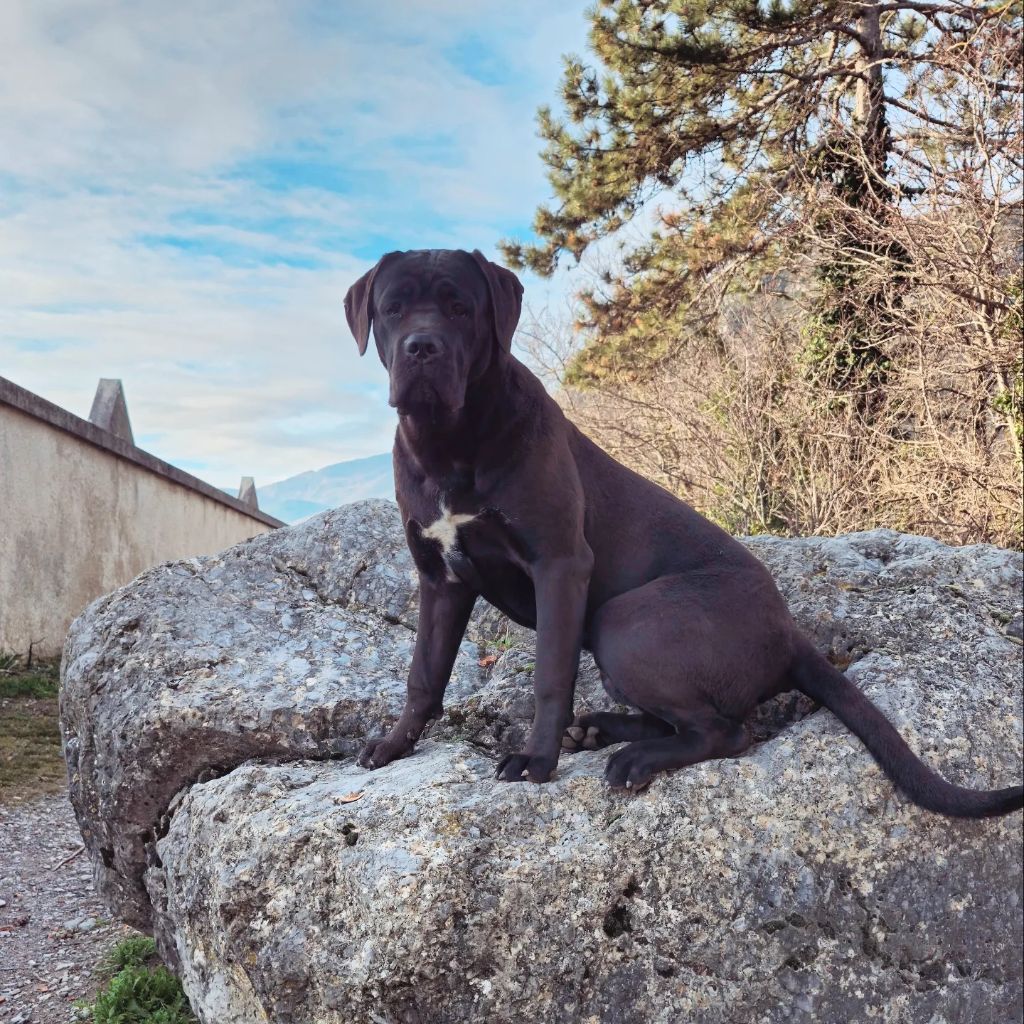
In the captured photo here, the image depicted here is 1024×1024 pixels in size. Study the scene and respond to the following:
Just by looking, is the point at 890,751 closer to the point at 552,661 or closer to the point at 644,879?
the point at 644,879

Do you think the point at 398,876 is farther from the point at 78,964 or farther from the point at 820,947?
the point at 78,964

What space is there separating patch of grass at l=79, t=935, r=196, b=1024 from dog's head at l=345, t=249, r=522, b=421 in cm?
262

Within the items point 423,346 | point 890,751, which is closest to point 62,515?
point 423,346

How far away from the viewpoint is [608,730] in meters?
2.92

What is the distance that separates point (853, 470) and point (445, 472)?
9.28m

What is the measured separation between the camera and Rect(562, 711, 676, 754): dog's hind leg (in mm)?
2883

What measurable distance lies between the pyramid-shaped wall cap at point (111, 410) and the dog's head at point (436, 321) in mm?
10056

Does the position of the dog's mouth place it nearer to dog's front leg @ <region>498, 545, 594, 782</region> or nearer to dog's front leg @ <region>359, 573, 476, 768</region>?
dog's front leg @ <region>498, 545, 594, 782</region>

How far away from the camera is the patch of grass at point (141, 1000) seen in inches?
144

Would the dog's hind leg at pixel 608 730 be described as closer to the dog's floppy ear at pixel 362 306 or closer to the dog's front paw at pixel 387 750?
the dog's front paw at pixel 387 750

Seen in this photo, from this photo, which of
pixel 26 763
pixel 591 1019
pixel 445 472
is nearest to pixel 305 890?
pixel 591 1019

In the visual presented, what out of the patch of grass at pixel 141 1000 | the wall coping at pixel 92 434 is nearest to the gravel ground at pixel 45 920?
the patch of grass at pixel 141 1000

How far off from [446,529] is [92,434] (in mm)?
9511

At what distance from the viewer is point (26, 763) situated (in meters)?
6.95
